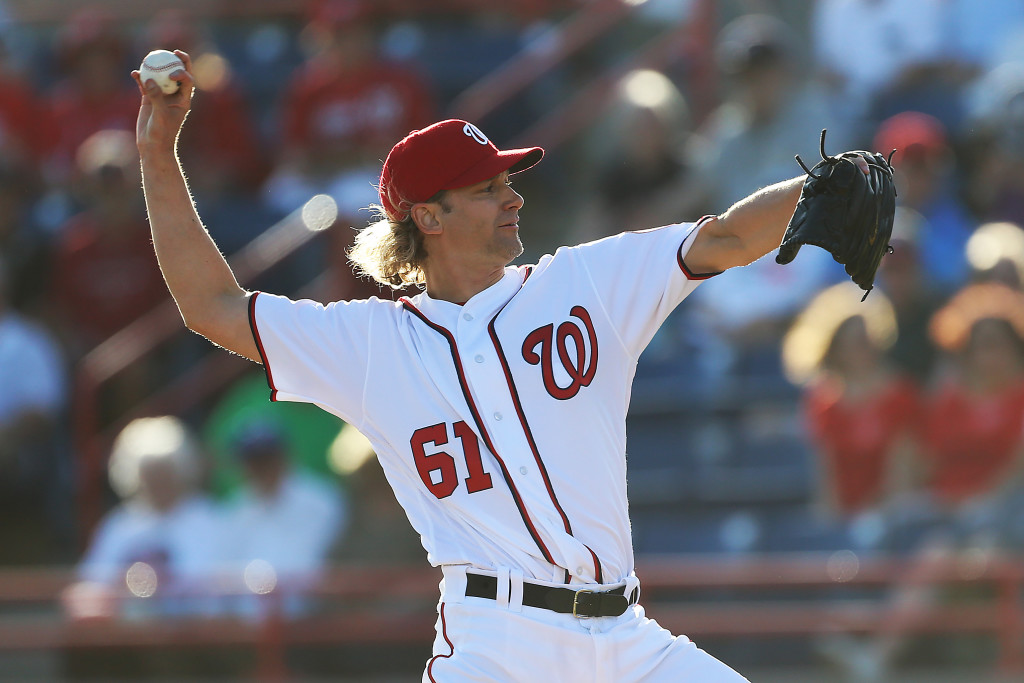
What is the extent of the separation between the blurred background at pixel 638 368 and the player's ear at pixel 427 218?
3098mm

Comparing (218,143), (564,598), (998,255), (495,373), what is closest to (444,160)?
(495,373)

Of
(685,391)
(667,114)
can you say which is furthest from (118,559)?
(667,114)

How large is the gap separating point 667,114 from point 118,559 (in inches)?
140

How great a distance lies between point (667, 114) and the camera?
311 inches

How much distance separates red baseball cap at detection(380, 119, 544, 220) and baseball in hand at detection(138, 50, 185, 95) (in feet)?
1.85

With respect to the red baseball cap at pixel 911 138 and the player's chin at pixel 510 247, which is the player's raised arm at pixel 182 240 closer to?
the player's chin at pixel 510 247

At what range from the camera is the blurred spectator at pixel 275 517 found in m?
7.04

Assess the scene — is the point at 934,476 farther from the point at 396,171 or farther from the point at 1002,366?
the point at 396,171

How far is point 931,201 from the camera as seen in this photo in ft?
23.4

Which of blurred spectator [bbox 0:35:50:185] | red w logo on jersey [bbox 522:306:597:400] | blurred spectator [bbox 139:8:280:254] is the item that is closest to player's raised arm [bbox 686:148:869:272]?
red w logo on jersey [bbox 522:306:597:400]

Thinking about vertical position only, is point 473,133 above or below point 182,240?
above

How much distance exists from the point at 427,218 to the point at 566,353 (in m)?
0.53

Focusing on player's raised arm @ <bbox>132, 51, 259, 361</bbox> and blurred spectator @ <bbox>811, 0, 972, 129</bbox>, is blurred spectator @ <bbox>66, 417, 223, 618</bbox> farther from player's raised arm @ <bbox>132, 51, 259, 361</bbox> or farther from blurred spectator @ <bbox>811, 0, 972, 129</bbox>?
blurred spectator @ <bbox>811, 0, 972, 129</bbox>

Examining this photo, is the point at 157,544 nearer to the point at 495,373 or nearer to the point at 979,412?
the point at 979,412
